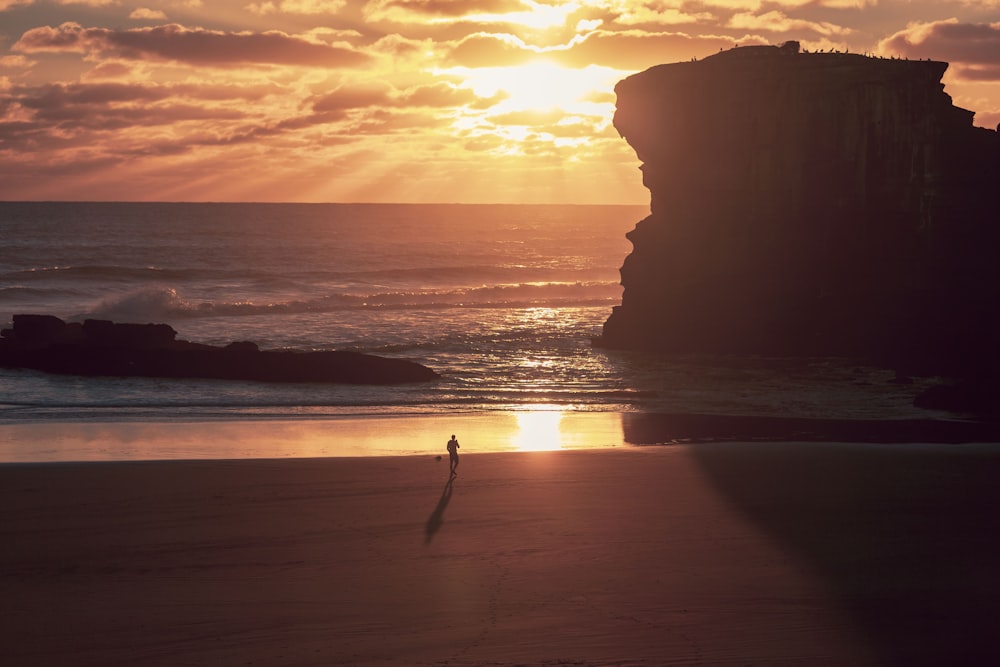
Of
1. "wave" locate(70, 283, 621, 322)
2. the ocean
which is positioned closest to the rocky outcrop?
the ocean

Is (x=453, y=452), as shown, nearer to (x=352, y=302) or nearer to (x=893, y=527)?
(x=893, y=527)

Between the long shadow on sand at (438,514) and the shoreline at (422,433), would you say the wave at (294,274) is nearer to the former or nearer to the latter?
the shoreline at (422,433)

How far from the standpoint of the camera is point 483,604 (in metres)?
11.6

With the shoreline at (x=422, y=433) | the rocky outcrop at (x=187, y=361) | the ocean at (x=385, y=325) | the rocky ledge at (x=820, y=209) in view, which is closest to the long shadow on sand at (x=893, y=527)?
the shoreline at (x=422, y=433)

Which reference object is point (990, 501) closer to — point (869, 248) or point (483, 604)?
point (483, 604)

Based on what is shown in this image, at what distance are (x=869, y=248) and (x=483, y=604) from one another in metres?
27.4

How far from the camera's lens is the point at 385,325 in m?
46.7

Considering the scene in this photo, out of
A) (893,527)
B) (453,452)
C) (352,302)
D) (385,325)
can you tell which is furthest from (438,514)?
(352,302)

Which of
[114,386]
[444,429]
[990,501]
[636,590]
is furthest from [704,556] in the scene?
[114,386]

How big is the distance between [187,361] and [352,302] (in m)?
27.8

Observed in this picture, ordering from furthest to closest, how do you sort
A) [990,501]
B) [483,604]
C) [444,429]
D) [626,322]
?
[626,322]
[444,429]
[990,501]
[483,604]

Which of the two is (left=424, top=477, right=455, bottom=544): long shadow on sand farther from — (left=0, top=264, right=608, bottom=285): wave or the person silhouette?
(left=0, top=264, right=608, bottom=285): wave

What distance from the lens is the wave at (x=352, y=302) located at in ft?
174

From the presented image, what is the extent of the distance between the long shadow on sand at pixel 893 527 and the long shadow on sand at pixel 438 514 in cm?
430
